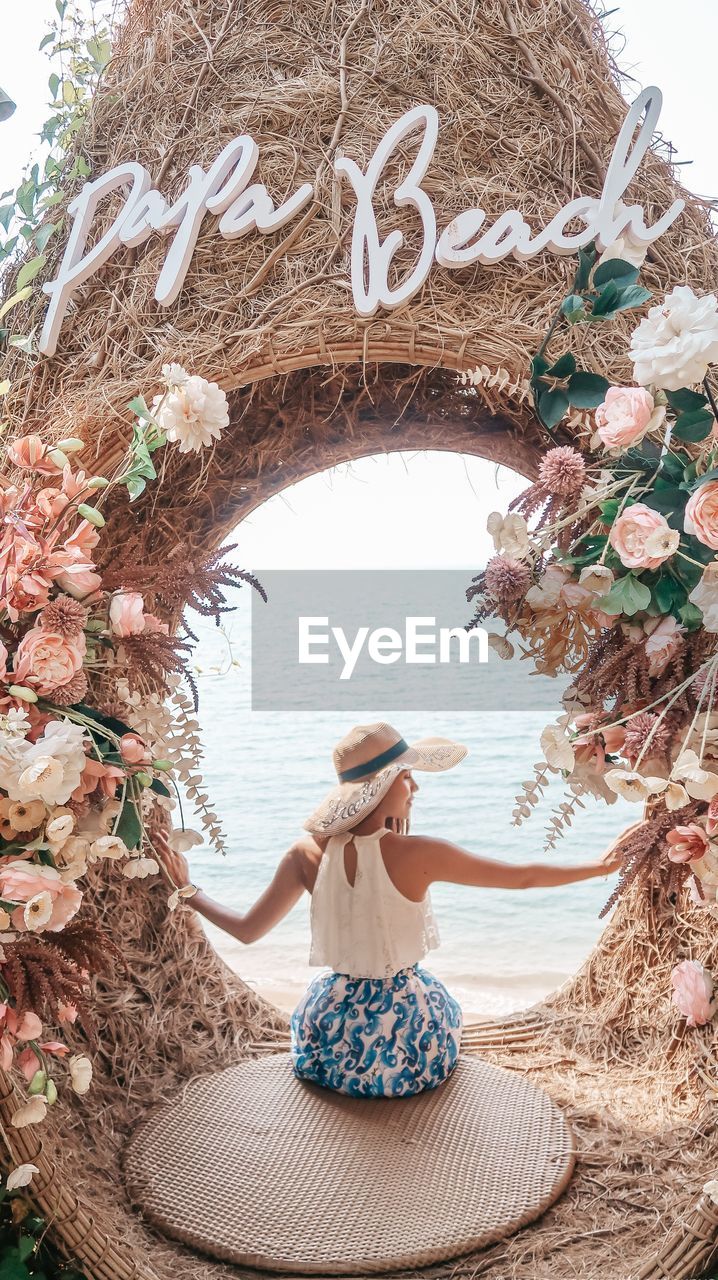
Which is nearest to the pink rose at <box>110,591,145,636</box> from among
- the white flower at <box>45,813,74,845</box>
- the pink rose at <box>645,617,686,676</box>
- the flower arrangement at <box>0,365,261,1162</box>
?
the flower arrangement at <box>0,365,261,1162</box>

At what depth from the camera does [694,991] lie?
1563 millimetres

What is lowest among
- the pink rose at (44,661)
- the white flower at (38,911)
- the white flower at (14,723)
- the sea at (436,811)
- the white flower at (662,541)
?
the sea at (436,811)

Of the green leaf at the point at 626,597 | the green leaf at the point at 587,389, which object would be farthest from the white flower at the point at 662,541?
the green leaf at the point at 587,389

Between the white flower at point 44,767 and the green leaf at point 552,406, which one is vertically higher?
the green leaf at point 552,406

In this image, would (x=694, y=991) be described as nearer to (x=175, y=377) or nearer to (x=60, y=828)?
(x=60, y=828)

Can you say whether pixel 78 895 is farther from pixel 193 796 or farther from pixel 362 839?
pixel 362 839

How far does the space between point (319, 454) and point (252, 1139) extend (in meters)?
1.36

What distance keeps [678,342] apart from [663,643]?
0.40 m

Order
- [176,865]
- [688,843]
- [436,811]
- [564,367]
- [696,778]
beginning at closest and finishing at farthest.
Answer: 1. [696,778]
2. [688,843]
3. [564,367]
4. [176,865]
5. [436,811]

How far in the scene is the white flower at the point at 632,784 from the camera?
1036 mm

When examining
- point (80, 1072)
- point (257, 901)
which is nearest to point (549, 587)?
point (80, 1072)

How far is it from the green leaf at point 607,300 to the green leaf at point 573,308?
0.02 meters

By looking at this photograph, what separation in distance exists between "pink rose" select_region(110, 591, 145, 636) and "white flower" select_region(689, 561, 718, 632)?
68cm

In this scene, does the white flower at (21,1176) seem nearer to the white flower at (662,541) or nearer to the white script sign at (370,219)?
the white flower at (662,541)
